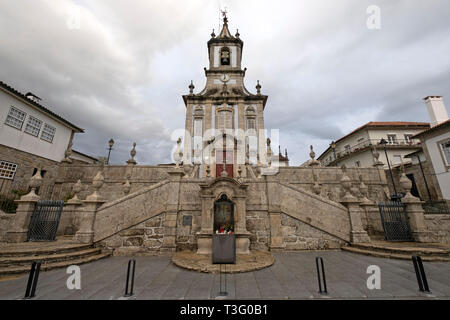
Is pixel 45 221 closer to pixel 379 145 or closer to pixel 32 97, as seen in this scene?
pixel 32 97

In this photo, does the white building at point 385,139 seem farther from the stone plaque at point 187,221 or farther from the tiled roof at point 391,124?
the stone plaque at point 187,221

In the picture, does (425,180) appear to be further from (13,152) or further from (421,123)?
(13,152)

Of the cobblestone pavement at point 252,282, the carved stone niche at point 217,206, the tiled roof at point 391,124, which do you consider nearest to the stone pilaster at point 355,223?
the cobblestone pavement at point 252,282

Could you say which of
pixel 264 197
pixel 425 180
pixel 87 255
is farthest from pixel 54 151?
pixel 425 180

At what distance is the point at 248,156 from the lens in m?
17.3

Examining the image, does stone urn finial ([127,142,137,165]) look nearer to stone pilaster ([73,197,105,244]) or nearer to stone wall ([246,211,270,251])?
A: stone pilaster ([73,197,105,244])

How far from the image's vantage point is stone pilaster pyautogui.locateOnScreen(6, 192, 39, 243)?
770cm

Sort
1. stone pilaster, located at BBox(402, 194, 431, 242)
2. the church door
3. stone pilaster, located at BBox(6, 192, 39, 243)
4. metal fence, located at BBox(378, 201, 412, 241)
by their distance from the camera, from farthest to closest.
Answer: the church door < metal fence, located at BBox(378, 201, 412, 241) < stone pilaster, located at BBox(402, 194, 431, 242) < stone pilaster, located at BBox(6, 192, 39, 243)

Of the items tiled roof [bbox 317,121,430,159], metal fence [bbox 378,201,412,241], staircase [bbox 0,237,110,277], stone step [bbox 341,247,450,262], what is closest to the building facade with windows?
staircase [bbox 0,237,110,277]

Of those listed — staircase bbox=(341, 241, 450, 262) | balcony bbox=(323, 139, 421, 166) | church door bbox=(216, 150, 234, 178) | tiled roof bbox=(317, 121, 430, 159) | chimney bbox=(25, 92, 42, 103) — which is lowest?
staircase bbox=(341, 241, 450, 262)

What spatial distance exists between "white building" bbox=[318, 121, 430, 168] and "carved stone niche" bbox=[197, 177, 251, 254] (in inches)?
886

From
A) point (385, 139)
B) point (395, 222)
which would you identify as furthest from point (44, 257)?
point (385, 139)

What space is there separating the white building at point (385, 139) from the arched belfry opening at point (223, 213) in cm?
2280
